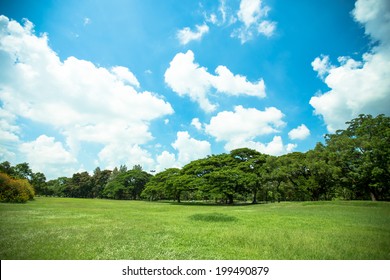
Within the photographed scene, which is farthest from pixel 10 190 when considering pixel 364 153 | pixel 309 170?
pixel 364 153

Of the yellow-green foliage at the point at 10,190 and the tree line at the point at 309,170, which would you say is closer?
the yellow-green foliage at the point at 10,190

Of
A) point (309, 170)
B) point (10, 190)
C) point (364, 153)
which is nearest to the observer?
point (10, 190)

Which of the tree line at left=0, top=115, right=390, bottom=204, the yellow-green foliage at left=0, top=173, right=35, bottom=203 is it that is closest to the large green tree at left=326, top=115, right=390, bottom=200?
the tree line at left=0, top=115, right=390, bottom=204

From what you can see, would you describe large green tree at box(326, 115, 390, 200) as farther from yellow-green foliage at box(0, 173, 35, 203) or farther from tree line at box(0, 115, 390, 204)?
yellow-green foliage at box(0, 173, 35, 203)

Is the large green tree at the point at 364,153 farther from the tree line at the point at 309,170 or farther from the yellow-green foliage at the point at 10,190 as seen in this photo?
the yellow-green foliage at the point at 10,190

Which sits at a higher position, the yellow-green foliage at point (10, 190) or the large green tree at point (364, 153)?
the large green tree at point (364, 153)

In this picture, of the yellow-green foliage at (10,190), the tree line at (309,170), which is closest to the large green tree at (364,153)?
the tree line at (309,170)

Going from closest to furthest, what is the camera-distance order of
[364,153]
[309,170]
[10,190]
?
[10,190]
[364,153]
[309,170]

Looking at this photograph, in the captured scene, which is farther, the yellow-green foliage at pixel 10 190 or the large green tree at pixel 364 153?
the large green tree at pixel 364 153

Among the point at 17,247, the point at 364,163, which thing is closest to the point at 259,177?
the point at 364,163

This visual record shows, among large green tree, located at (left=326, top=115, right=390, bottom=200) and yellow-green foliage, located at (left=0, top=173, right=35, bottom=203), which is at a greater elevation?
large green tree, located at (left=326, top=115, right=390, bottom=200)

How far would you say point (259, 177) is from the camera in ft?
153

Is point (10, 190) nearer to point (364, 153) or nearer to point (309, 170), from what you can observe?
point (309, 170)
